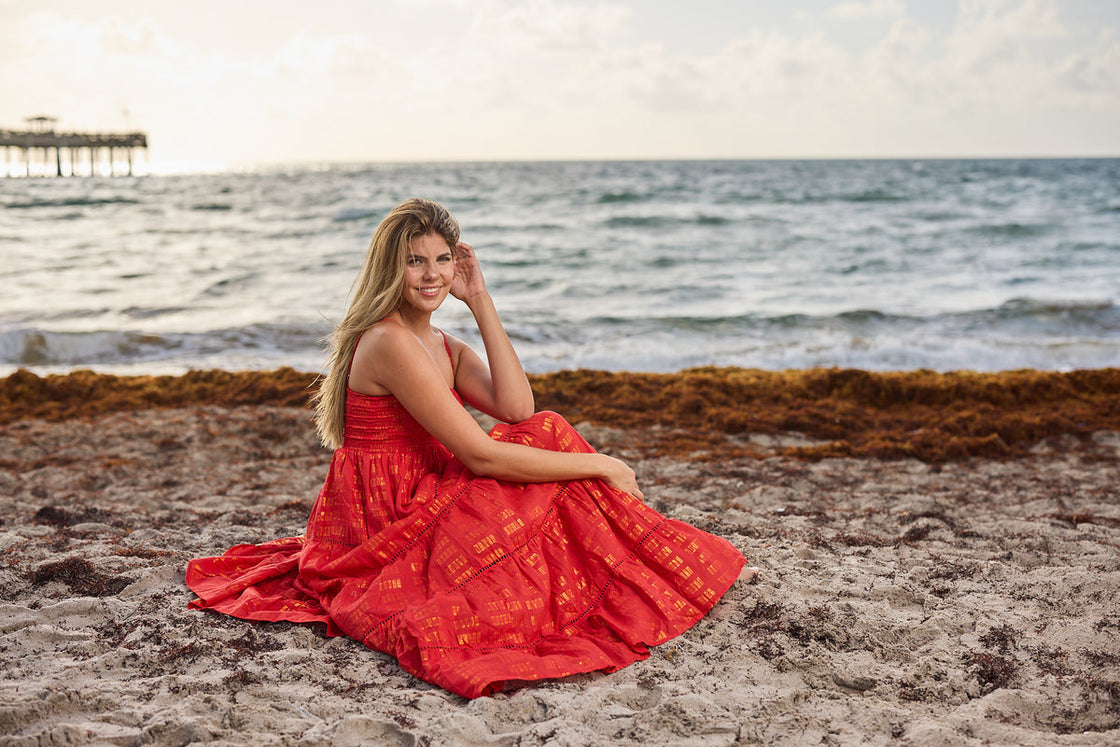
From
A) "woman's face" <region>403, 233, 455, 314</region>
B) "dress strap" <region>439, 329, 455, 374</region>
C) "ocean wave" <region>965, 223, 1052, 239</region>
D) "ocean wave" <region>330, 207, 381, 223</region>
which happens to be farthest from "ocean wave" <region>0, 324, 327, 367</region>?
Answer: "ocean wave" <region>965, 223, 1052, 239</region>

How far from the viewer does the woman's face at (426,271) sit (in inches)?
119

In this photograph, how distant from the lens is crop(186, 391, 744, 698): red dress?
2.75 metres

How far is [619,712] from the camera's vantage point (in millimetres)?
2467

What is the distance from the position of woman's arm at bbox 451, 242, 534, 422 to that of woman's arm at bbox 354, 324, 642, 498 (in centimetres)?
52

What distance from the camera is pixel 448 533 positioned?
2.92 metres

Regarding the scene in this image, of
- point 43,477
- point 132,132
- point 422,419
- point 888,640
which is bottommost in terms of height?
point 43,477

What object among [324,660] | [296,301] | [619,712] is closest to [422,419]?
[324,660]

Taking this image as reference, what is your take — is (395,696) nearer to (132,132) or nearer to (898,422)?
(898,422)

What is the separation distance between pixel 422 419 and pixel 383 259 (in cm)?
61

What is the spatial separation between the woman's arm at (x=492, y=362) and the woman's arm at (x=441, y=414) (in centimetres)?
52

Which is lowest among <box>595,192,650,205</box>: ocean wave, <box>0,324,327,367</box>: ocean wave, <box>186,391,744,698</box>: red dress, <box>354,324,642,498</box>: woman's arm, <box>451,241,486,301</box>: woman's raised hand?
<box>0,324,327,367</box>: ocean wave

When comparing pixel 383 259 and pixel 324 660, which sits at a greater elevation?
pixel 383 259

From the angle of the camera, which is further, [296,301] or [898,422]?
[296,301]

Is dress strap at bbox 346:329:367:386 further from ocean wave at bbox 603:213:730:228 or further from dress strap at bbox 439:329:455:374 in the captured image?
ocean wave at bbox 603:213:730:228
